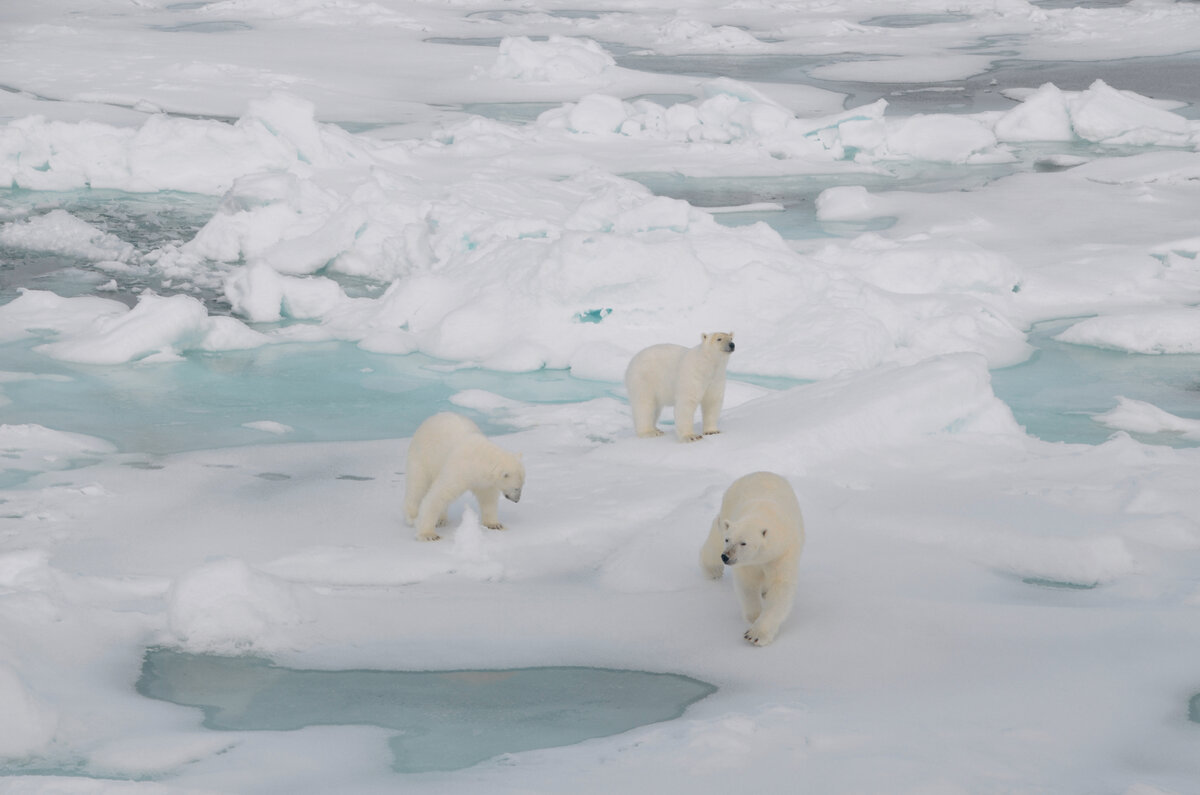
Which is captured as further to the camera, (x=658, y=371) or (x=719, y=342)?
(x=658, y=371)

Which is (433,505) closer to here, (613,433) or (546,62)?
(613,433)

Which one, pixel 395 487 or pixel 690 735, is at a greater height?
pixel 690 735

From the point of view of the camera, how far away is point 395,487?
207 inches

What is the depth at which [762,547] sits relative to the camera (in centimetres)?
323

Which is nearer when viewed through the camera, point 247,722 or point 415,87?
point 247,722

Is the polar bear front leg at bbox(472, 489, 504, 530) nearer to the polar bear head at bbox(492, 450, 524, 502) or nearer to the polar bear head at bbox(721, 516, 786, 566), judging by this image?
the polar bear head at bbox(492, 450, 524, 502)

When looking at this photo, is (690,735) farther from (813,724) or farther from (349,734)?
(349,734)

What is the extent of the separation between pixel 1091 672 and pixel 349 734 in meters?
2.01

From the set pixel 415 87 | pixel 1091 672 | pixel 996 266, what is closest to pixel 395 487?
pixel 1091 672

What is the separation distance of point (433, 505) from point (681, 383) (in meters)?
1.40

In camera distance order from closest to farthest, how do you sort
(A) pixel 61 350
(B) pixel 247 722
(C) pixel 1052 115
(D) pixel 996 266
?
(B) pixel 247 722 < (A) pixel 61 350 < (D) pixel 996 266 < (C) pixel 1052 115

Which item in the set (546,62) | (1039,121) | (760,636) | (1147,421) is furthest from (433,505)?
(546,62)

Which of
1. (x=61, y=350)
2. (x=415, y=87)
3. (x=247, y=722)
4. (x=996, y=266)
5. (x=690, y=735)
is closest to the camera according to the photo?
(x=690, y=735)

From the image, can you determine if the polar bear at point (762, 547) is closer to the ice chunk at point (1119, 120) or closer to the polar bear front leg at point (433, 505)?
the polar bear front leg at point (433, 505)
